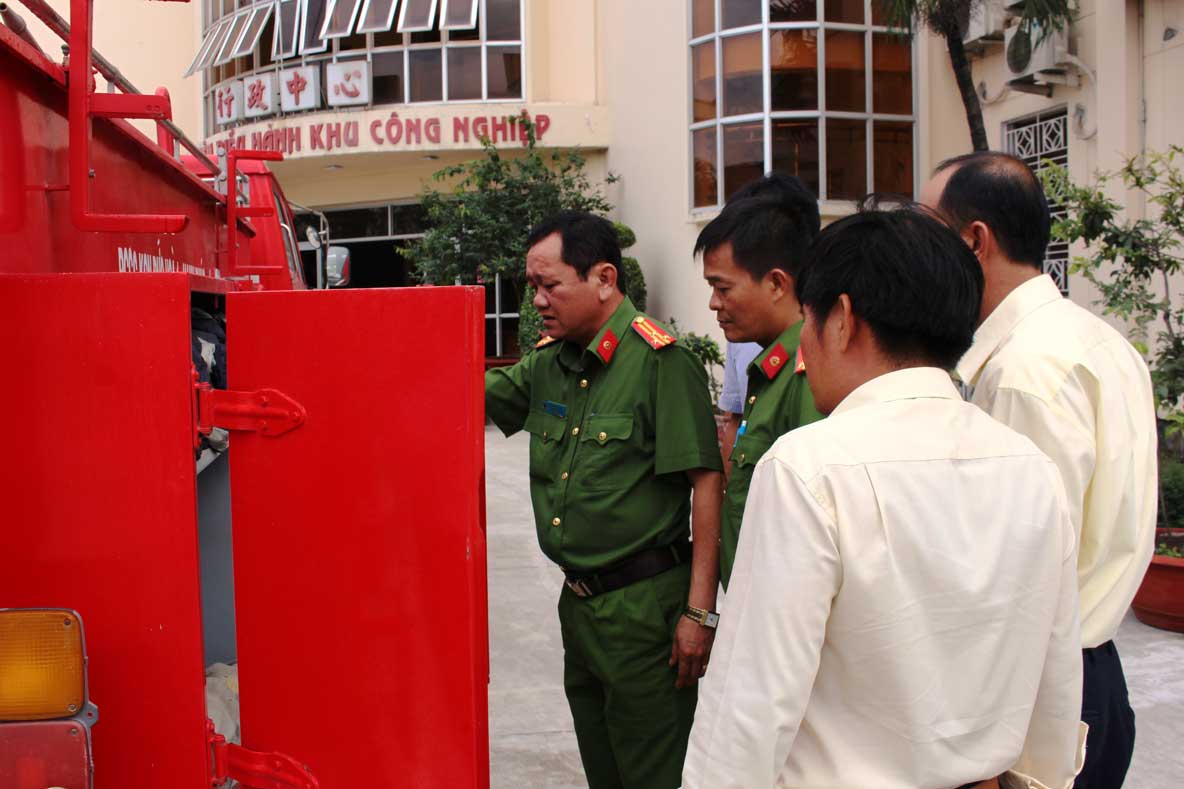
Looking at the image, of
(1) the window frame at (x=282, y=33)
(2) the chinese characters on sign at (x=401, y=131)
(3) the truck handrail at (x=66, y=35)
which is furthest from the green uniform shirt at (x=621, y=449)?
(1) the window frame at (x=282, y=33)

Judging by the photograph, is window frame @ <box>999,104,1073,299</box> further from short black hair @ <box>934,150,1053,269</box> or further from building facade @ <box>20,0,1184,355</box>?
short black hair @ <box>934,150,1053,269</box>

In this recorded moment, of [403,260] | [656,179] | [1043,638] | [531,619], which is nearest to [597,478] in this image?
[1043,638]

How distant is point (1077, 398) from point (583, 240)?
125 centimetres

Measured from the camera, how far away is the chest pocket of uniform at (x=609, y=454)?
262cm

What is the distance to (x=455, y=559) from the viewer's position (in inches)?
72.6

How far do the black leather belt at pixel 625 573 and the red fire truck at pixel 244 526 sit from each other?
2.16 feet

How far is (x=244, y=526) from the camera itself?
6.02ft

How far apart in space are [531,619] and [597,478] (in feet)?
9.98

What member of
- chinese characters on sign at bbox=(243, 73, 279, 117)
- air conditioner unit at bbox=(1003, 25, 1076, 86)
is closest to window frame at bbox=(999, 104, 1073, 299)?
air conditioner unit at bbox=(1003, 25, 1076, 86)

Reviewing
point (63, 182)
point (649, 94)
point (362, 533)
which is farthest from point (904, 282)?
point (649, 94)

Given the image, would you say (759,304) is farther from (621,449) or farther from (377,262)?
(377,262)

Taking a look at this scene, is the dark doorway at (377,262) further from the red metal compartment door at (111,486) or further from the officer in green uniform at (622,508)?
the red metal compartment door at (111,486)

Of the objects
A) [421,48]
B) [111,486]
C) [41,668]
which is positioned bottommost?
[41,668]

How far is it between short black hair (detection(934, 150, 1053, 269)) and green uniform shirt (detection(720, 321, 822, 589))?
19.5 inches
